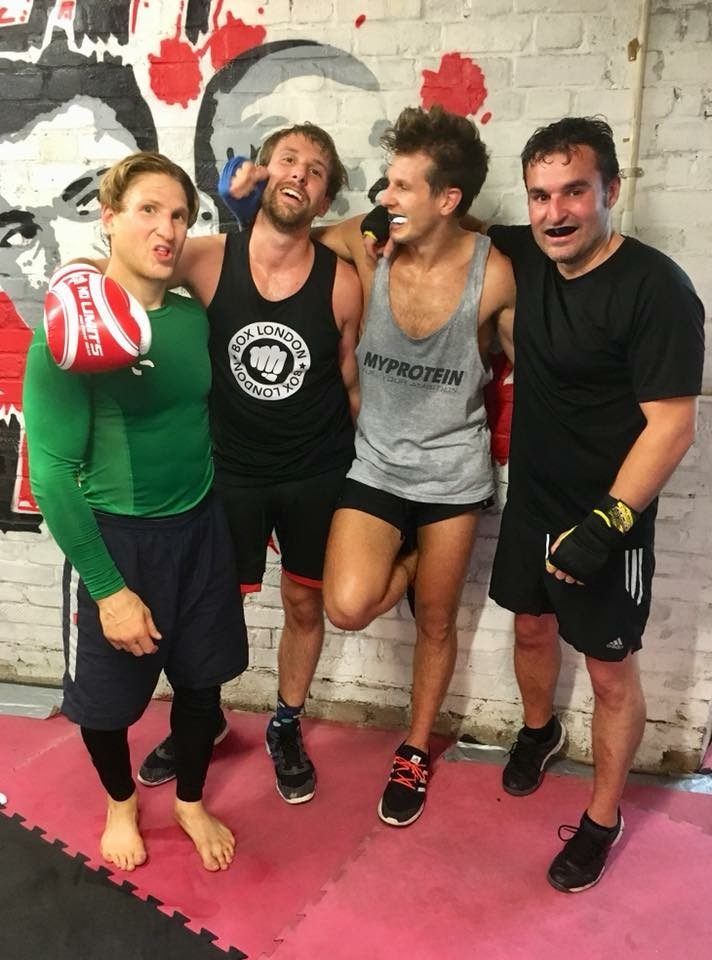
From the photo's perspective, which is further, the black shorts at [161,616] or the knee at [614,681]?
the knee at [614,681]

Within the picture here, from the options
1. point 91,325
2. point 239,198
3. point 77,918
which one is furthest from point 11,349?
point 77,918

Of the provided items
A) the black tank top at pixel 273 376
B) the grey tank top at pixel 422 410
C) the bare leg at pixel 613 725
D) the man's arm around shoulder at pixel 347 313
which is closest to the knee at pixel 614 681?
the bare leg at pixel 613 725

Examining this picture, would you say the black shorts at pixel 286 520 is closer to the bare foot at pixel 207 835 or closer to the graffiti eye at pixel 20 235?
the bare foot at pixel 207 835

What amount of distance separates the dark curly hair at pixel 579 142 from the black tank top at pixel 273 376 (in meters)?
0.59

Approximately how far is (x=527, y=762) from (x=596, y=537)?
0.97 metres

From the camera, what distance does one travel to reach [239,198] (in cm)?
196

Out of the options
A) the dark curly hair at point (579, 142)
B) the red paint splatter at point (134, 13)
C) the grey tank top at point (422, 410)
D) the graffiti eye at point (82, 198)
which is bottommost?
the grey tank top at point (422, 410)

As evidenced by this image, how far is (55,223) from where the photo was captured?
2336 mm

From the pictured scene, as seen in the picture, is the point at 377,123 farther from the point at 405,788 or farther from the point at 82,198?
the point at 405,788

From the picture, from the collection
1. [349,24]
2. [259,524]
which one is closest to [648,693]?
[259,524]

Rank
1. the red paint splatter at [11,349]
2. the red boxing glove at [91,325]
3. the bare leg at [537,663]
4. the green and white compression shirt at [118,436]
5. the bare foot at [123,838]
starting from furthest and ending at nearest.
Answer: the red paint splatter at [11,349] → the bare leg at [537,663] → the bare foot at [123,838] → the green and white compression shirt at [118,436] → the red boxing glove at [91,325]

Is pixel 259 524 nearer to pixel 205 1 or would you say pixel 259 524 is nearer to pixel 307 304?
pixel 307 304

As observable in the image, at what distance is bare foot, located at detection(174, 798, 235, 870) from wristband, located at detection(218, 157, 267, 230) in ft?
5.08

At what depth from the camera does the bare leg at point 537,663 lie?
7.24 ft
